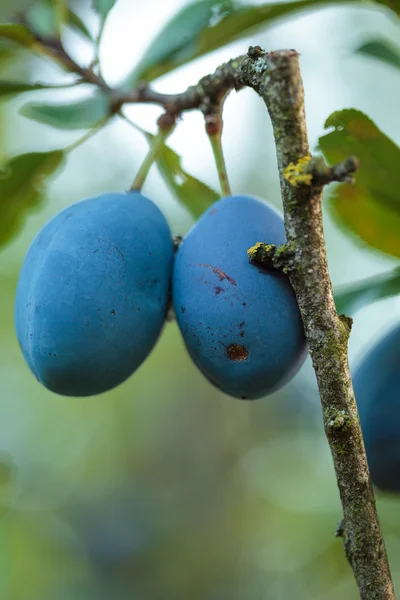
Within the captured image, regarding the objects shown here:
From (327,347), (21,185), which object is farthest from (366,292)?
(21,185)

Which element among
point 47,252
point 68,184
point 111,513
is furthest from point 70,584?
point 47,252

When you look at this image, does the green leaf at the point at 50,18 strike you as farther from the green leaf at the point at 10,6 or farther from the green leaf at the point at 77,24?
the green leaf at the point at 10,6

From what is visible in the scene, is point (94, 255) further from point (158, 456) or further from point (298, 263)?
point (158, 456)

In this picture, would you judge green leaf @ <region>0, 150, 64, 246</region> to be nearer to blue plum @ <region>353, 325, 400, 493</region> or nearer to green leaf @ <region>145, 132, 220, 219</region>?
green leaf @ <region>145, 132, 220, 219</region>

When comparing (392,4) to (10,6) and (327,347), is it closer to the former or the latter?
(327,347)

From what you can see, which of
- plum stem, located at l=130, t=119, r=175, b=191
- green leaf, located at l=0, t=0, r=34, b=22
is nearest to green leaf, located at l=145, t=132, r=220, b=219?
plum stem, located at l=130, t=119, r=175, b=191

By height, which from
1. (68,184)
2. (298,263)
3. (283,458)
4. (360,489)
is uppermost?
(68,184)

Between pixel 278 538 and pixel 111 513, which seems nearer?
pixel 278 538
